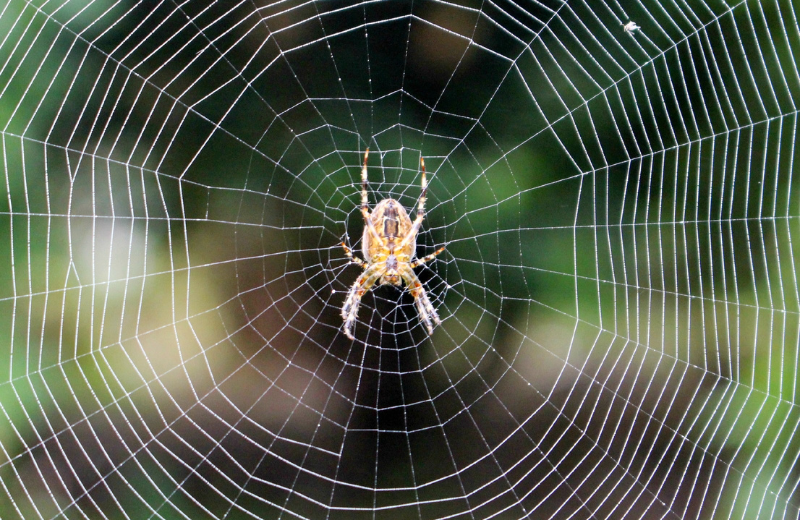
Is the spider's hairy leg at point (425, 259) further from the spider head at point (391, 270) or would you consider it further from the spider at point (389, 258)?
the spider head at point (391, 270)

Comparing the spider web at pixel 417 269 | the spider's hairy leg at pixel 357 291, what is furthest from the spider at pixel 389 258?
the spider web at pixel 417 269

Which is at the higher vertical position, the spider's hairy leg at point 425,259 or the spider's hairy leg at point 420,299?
the spider's hairy leg at point 425,259

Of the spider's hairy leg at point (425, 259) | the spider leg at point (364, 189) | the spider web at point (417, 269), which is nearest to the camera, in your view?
the spider web at point (417, 269)

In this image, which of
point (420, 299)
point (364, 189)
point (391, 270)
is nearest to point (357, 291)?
point (391, 270)

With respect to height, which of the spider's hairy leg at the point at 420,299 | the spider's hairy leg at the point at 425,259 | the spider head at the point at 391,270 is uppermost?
the spider's hairy leg at the point at 425,259

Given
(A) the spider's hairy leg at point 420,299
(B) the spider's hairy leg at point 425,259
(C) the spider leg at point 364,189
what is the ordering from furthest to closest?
(A) the spider's hairy leg at point 420,299 → (B) the spider's hairy leg at point 425,259 → (C) the spider leg at point 364,189

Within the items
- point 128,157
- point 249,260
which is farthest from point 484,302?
point 128,157
